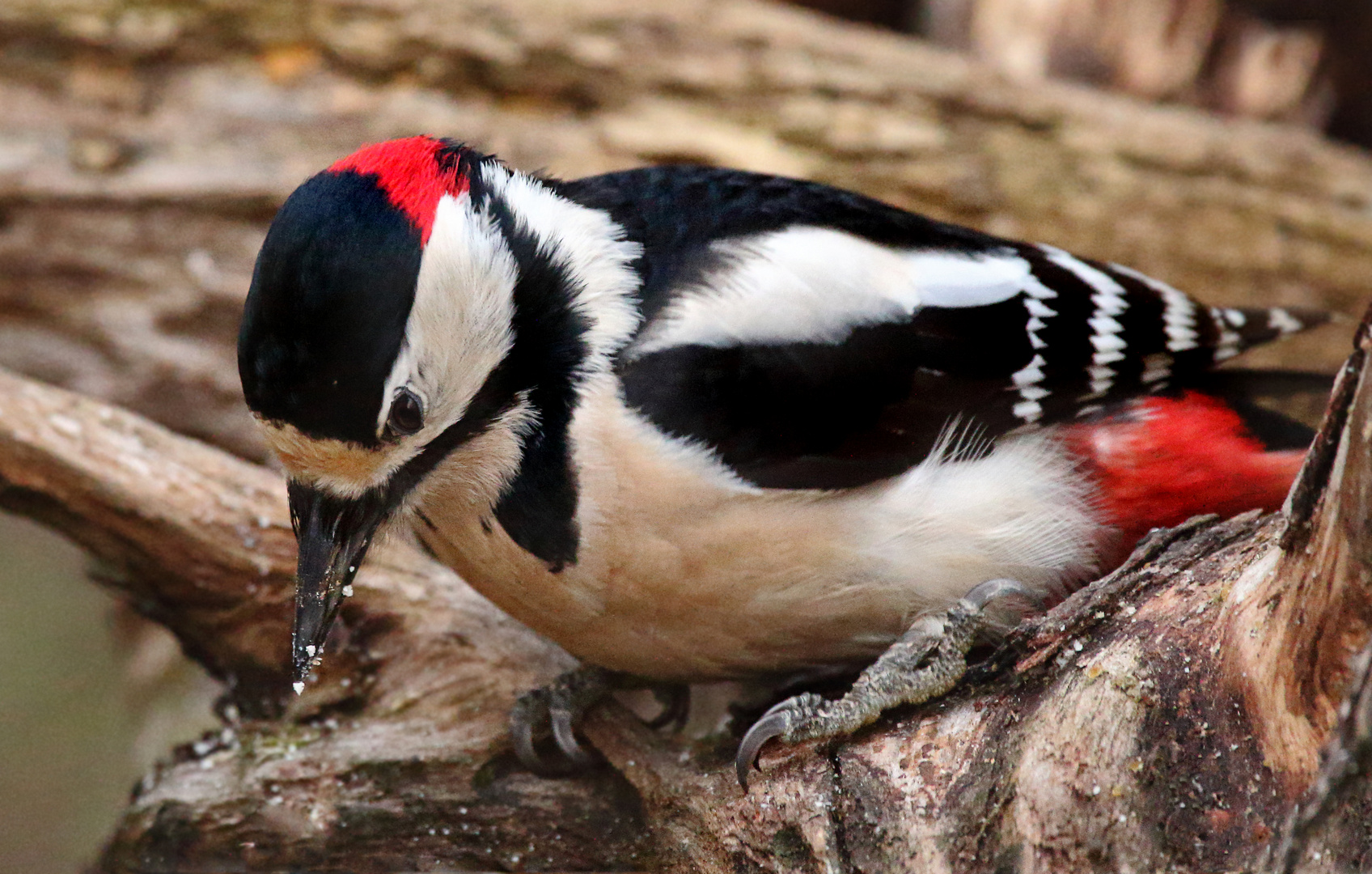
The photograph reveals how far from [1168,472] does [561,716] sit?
126 cm

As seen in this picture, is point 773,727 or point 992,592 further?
point 992,592

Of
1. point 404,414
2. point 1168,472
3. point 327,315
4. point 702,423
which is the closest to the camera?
point 327,315

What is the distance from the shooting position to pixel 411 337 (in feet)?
6.00

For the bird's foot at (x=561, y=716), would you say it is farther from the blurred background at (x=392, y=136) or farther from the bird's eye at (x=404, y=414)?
the blurred background at (x=392, y=136)

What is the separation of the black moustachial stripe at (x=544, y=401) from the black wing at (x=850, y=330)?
0.11 meters

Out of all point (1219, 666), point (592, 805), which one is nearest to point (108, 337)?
point (592, 805)

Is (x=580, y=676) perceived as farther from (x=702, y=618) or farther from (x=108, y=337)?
(x=108, y=337)

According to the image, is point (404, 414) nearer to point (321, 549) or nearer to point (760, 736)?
point (321, 549)

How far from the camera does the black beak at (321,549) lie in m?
1.96

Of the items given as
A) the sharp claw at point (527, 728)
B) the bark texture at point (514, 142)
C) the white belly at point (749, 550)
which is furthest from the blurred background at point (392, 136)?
the white belly at point (749, 550)

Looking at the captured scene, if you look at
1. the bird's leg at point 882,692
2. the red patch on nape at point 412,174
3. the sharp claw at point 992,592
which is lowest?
the bird's leg at point 882,692

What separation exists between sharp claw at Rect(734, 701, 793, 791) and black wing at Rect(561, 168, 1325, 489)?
15.1 inches

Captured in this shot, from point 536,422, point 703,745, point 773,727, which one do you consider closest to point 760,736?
point 773,727

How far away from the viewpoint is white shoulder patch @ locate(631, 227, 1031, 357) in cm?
200
